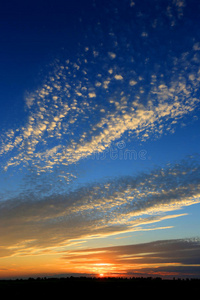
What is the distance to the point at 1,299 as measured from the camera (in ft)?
117

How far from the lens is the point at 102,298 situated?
3706cm

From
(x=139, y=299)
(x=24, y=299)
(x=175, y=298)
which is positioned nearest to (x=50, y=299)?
(x=24, y=299)

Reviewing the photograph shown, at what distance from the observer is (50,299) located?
3612cm

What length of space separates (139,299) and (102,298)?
5942 millimetres

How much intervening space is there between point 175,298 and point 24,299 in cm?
2389

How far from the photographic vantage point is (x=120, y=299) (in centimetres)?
3591

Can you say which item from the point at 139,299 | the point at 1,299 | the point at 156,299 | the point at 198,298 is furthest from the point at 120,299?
the point at 1,299

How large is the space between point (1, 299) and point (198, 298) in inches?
1225

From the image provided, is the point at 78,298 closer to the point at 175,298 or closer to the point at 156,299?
the point at 156,299

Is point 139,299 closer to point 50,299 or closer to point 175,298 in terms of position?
point 175,298

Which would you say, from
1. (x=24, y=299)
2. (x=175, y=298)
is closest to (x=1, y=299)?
(x=24, y=299)

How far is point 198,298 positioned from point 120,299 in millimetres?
12651

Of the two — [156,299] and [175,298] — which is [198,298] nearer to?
[175,298]

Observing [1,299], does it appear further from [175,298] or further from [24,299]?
[175,298]
